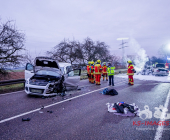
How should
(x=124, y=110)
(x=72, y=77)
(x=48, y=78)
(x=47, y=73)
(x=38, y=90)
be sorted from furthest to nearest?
(x=72, y=77) → (x=47, y=73) → (x=48, y=78) → (x=38, y=90) → (x=124, y=110)

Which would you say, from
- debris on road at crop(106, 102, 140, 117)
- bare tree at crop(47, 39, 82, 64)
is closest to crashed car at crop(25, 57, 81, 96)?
debris on road at crop(106, 102, 140, 117)

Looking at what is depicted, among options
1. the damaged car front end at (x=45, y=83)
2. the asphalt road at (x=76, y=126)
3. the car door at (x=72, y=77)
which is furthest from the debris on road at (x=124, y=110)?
the car door at (x=72, y=77)

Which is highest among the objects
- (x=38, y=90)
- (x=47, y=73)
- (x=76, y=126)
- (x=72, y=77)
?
(x=47, y=73)

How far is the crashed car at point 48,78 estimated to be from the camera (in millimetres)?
5906

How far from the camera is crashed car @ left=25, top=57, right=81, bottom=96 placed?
19.4 feet

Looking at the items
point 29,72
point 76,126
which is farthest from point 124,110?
point 29,72

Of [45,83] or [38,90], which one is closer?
[38,90]

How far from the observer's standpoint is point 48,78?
260 inches

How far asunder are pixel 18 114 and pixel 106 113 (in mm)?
3025

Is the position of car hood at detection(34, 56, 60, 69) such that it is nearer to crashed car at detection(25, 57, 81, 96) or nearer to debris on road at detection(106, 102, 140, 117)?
crashed car at detection(25, 57, 81, 96)

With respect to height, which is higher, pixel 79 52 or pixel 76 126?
pixel 79 52

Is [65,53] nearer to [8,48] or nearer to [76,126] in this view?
[8,48]

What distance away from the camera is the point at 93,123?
11.1 ft

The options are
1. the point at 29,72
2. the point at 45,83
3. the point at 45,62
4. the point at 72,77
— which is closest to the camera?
the point at 45,83
